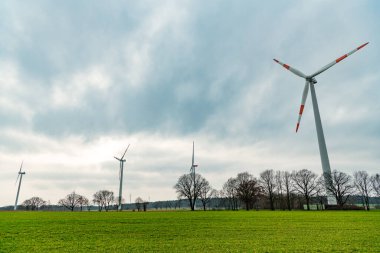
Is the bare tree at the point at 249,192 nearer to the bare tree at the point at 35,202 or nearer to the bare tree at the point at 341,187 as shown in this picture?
the bare tree at the point at 341,187

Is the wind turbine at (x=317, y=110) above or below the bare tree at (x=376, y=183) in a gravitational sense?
above

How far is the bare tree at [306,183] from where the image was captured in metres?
94.9

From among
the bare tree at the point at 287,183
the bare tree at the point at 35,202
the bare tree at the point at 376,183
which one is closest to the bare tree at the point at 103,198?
the bare tree at the point at 35,202

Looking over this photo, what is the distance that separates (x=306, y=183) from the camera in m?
96.9

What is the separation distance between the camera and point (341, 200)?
8281cm

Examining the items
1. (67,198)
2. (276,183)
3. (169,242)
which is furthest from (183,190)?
(169,242)

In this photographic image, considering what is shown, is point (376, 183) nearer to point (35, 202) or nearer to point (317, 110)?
point (317, 110)

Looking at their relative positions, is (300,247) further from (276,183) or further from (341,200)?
(276,183)

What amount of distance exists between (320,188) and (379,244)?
87042mm

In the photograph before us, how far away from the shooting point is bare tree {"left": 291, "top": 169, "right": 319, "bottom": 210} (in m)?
94.9

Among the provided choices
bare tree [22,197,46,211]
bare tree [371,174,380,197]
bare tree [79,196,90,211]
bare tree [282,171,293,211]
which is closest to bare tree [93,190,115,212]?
bare tree [79,196,90,211]

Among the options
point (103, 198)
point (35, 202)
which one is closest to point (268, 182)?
point (103, 198)

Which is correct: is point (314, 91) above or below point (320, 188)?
above

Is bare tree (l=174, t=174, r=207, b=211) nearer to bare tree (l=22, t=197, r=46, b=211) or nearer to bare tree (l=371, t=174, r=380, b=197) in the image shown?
bare tree (l=371, t=174, r=380, b=197)
